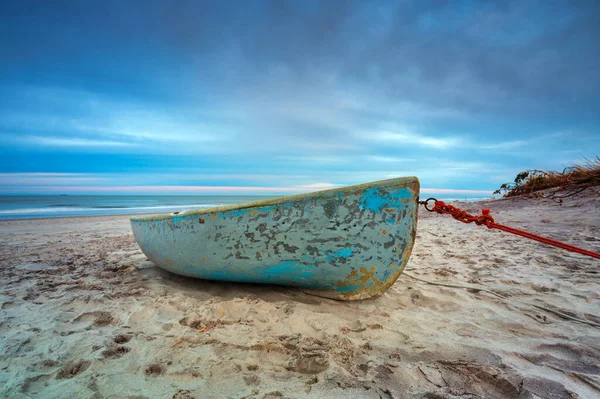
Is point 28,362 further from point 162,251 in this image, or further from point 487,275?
point 487,275

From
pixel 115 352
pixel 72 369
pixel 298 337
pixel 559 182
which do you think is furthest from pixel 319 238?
pixel 559 182

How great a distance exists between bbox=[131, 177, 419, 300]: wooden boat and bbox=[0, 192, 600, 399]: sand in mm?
232

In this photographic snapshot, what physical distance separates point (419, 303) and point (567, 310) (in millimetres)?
1007

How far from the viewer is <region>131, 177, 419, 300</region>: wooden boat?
2117mm

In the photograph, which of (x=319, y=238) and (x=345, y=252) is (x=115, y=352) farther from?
(x=345, y=252)

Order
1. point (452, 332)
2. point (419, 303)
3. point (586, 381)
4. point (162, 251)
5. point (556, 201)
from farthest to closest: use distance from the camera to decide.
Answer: point (556, 201), point (162, 251), point (419, 303), point (452, 332), point (586, 381)

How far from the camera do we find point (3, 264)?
3947mm

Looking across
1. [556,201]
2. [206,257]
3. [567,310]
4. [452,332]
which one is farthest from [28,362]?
[556,201]

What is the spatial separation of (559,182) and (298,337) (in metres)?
9.03

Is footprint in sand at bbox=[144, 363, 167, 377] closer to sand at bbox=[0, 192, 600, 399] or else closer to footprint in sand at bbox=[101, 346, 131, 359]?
sand at bbox=[0, 192, 600, 399]

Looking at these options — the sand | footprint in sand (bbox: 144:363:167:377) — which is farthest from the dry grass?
footprint in sand (bbox: 144:363:167:377)

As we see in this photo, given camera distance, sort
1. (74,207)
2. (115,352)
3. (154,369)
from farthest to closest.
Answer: (74,207)
(115,352)
(154,369)

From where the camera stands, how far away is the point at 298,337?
1930 millimetres

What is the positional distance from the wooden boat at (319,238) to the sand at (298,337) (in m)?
0.23
